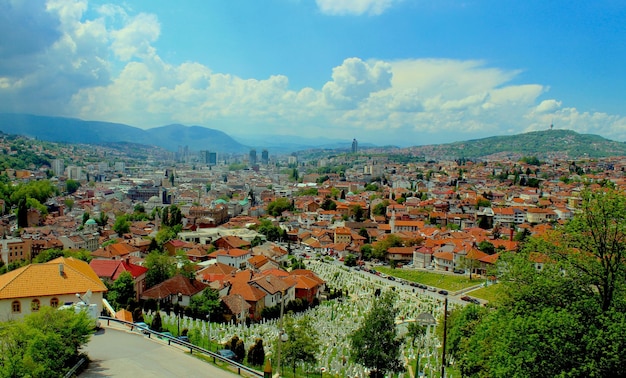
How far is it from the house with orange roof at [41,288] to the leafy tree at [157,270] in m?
8.79

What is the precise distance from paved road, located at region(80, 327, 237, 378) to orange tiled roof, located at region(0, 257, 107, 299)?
2.27 m

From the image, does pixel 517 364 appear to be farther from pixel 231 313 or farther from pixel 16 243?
pixel 16 243

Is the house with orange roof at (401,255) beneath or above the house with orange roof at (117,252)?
beneath

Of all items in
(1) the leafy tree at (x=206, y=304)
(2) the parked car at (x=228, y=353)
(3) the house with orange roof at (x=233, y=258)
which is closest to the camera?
(2) the parked car at (x=228, y=353)

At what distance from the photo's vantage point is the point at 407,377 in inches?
596

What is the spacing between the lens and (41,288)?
13.1 m

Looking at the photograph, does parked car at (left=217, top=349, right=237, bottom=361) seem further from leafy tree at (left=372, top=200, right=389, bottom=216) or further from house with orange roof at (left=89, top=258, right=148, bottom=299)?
leafy tree at (left=372, top=200, right=389, bottom=216)

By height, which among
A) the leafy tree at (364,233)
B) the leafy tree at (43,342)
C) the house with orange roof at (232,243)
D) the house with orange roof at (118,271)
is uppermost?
the leafy tree at (43,342)

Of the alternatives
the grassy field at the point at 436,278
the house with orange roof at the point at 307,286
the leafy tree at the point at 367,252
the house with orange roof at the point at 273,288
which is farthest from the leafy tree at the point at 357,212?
Answer: the house with orange roof at the point at 273,288

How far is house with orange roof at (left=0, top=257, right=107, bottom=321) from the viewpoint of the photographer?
41.8ft

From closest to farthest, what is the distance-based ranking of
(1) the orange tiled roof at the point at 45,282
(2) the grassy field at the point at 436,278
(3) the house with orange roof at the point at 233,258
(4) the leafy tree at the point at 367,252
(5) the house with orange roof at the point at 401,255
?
(1) the orange tiled roof at the point at 45,282 < (2) the grassy field at the point at 436,278 < (3) the house with orange roof at the point at 233,258 < (5) the house with orange roof at the point at 401,255 < (4) the leafy tree at the point at 367,252

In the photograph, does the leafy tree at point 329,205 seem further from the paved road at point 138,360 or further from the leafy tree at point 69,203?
the paved road at point 138,360

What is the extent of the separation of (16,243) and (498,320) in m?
36.9

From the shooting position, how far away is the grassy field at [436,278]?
103ft
